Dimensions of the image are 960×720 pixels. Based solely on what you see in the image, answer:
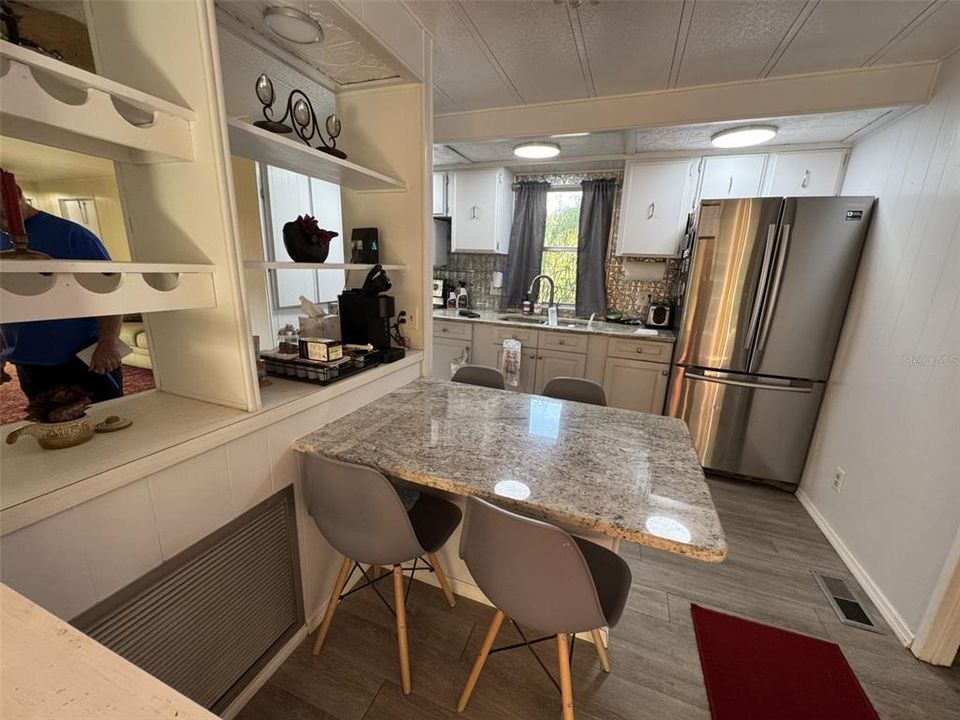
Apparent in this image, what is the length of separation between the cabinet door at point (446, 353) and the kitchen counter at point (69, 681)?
3096 millimetres

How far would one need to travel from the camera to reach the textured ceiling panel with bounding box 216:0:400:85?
1.29 m

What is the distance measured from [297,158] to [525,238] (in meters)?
2.68

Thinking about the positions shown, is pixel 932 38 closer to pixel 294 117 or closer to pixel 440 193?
pixel 294 117

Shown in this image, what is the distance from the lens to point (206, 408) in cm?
118

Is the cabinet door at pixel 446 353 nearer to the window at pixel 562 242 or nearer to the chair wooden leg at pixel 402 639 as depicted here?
the window at pixel 562 242

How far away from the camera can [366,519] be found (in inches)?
44.5

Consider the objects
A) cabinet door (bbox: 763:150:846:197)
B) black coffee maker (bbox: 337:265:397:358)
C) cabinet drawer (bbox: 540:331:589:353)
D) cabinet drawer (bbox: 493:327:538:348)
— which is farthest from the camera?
cabinet drawer (bbox: 493:327:538:348)

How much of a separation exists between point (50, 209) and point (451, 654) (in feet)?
6.87

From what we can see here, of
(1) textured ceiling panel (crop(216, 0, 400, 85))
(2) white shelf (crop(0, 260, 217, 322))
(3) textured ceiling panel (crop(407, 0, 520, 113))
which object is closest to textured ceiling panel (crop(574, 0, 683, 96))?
(3) textured ceiling panel (crop(407, 0, 520, 113))

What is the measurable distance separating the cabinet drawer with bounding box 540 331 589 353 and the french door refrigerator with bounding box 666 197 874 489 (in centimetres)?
71

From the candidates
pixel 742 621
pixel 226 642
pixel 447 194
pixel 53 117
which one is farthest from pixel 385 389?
pixel 447 194

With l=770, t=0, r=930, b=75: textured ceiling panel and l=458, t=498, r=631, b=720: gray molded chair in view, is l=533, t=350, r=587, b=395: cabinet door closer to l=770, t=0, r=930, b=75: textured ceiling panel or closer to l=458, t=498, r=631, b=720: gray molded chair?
l=770, t=0, r=930, b=75: textured ceiling panel

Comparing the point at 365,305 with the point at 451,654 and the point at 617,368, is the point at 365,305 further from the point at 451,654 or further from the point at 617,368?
the point at 617,368

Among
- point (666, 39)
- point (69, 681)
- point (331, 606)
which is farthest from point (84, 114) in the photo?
point (666, 39)
